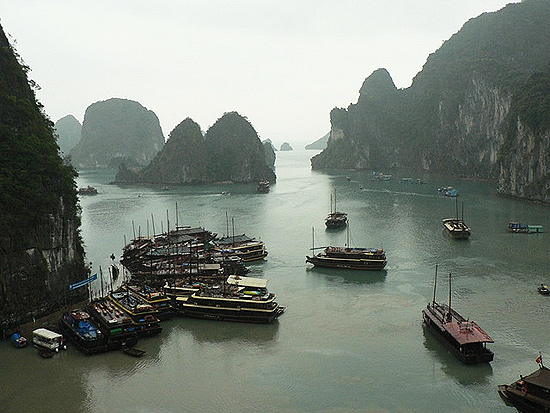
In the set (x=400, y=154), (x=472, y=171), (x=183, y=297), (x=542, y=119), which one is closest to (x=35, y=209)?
(x=183, y=297)

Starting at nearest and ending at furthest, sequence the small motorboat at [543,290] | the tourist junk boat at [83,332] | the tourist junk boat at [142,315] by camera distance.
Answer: the tourist junk boat at [83,332] < the tourist junk boat at [142,315] < the small motorboat at [543,290]

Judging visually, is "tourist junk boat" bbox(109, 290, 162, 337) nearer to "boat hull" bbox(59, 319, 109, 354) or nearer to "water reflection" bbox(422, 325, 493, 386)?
"boat hull" bbox(59, 319, 109, 354)

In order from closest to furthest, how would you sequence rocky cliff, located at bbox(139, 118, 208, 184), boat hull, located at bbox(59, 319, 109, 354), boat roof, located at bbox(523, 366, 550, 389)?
boat roof, located at bbox(523, 366, 550, 389)
boat hull, located at bbox(59, 319, 109, 354)
rocky cliff, located at bbox(139, 118, 208, 184)

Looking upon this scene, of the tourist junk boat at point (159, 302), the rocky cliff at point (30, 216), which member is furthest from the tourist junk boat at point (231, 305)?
the rocky cliff at point (30, 216)

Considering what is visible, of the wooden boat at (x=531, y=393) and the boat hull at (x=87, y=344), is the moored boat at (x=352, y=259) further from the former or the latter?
the boat hull at (x=87, y=344)

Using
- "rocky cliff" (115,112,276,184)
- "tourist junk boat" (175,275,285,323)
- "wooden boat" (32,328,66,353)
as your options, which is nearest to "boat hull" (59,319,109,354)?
"wooden boat" (32,328,66,353)

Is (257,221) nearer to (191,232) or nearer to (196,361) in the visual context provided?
(191,232)

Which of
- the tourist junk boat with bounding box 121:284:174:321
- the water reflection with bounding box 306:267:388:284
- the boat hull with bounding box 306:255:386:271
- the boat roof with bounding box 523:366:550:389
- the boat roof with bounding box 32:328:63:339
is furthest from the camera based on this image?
the boat hull with bounding box 306:255:386:271
